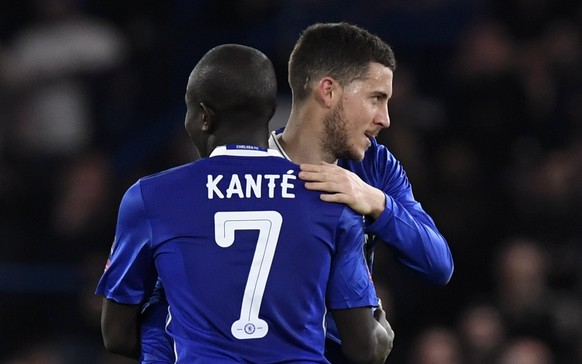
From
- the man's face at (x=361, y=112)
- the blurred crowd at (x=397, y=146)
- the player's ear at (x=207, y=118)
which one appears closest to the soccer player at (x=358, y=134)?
the man's face at (x=361, y=112)

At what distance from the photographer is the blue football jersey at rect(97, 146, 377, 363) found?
11.2ft

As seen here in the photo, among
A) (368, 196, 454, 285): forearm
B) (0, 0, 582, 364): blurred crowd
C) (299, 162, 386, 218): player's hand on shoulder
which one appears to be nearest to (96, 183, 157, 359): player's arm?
(299, 162, 386, 218): player's hand on shoulder

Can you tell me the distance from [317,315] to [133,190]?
2.06 ft

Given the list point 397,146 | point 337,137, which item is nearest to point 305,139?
point 337,137

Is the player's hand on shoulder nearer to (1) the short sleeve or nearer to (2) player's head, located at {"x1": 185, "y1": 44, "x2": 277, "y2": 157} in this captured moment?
(2) player's head, located at {"x1": 185, "y1": 44, "x2": 277, "y2": 157}

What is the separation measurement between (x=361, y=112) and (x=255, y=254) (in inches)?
29.3

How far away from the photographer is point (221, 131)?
3510mm

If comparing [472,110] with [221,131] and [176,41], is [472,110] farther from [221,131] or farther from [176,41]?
[221,131]

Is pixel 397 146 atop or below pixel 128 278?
atop

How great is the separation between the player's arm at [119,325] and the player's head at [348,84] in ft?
2.93

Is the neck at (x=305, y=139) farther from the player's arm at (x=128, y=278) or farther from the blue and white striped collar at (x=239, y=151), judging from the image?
the player's arm at (x=128, y=278)

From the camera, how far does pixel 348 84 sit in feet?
13.0

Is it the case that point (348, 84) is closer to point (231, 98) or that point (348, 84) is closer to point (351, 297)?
point (231, 98)

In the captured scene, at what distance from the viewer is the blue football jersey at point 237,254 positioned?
3.40 m
